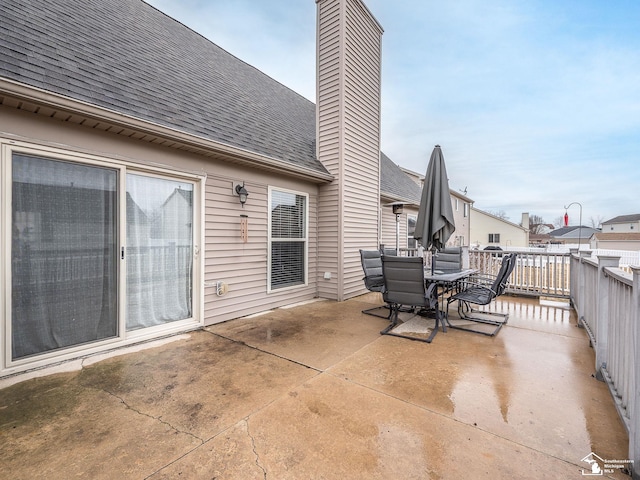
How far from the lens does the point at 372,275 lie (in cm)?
517

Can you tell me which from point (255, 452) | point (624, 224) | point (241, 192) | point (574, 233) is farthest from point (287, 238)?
point (574, 233)

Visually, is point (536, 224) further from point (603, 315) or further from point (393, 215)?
point (603, 315)

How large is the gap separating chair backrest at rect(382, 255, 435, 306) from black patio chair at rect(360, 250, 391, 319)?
990 millimetres

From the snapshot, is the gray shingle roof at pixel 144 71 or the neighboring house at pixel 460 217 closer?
the gray shingle roof at pixel 144 71

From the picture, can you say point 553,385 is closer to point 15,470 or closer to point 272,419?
point 272,419

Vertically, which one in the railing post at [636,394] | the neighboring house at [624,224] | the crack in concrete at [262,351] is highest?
the neighboring house at [624,224]

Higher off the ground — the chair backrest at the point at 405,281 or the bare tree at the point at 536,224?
the bare tree at the point at 536,224

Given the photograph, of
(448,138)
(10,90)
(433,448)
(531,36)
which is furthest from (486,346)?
(448,138)

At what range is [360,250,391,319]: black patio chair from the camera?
4.87 m

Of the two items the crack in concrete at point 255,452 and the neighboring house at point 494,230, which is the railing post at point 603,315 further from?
the neighboring house at point 494,230

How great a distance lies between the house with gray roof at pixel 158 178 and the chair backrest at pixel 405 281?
1.98 m

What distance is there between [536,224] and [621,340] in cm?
5342

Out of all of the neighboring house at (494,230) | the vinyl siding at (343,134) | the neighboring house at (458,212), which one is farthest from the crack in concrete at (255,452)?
the neighboring house at (494,230)

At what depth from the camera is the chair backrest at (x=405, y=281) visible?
11.5 ft
